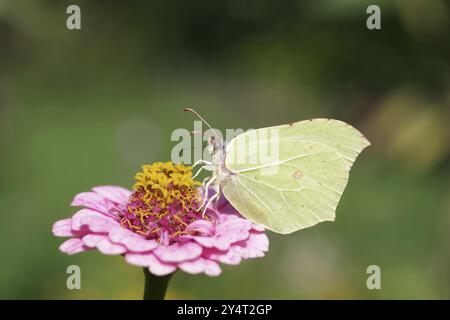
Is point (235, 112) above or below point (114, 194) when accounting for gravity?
above

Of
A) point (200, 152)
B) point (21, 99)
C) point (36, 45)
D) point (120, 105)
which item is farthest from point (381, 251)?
point (36, 45)

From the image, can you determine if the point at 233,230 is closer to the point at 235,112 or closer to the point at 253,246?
the point at 253,246

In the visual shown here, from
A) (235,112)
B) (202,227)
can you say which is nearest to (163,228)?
(202,227)

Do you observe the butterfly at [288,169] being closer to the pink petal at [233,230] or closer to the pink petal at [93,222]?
the pink petal at [233,230]

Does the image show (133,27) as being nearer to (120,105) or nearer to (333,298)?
(120,105)

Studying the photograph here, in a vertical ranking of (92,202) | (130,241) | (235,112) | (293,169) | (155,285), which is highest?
(235,112)

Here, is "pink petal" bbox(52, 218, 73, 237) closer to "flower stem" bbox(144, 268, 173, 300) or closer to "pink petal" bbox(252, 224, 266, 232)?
"flower stem" bbox(144, 268, 173, 300)

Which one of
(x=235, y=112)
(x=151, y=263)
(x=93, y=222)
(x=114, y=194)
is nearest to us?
(x=151, y=263)

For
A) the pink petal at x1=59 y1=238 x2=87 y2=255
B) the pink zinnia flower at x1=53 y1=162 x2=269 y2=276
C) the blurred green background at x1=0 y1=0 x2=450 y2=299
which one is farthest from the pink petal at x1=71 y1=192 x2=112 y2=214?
the blurred green background at x1=0 y1=0 x2=450 y2=299
